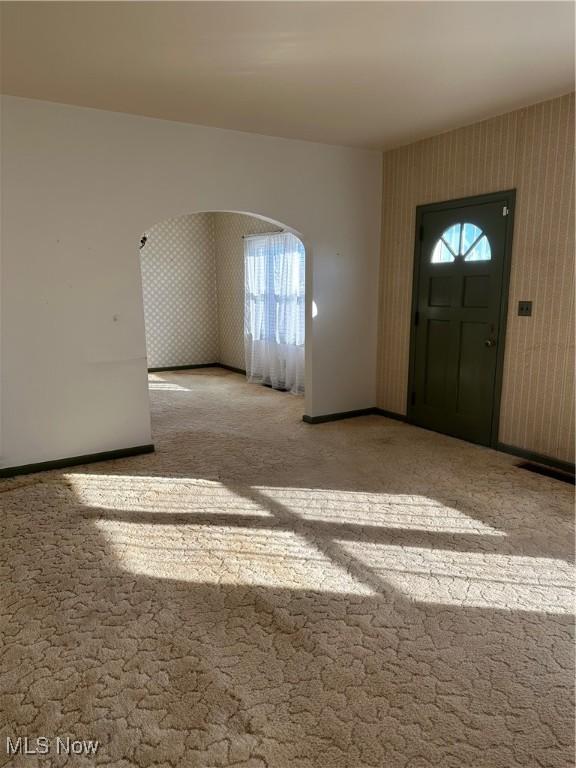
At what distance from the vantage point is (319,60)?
9.64ft

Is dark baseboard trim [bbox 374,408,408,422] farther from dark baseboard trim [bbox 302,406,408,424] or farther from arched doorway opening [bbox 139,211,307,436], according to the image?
arched doorway opening [bbox 139,211,307,436]

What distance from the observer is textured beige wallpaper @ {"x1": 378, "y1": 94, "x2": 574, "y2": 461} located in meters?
3.70

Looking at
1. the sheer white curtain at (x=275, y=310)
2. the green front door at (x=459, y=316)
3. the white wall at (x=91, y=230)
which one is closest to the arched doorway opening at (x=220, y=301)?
the sheer white curtain at (x=275, y=310)

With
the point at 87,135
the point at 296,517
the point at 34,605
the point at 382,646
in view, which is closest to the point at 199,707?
the point at 382,646

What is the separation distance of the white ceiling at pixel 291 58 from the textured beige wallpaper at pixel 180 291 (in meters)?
4.24

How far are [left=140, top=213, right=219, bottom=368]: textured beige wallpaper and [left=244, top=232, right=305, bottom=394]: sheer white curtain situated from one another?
1376 millimetres

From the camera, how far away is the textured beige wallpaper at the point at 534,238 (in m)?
3.70

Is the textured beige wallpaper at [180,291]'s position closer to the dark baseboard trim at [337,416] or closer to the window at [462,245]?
the dark baseboard trim at [337,416]

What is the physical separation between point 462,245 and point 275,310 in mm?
2934

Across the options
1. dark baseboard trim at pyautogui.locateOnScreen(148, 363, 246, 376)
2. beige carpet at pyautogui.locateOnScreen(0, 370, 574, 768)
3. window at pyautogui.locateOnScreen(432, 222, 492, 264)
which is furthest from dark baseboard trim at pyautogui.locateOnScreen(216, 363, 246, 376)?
beige carpet at pyautogui.locateOnScreen(0, 370, 574, 768)

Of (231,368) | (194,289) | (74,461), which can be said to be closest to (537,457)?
(74,461)

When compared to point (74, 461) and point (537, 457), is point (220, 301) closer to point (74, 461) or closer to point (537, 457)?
point (74, 461)

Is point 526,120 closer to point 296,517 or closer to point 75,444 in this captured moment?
point 296,517

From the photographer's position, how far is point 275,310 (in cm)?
693
